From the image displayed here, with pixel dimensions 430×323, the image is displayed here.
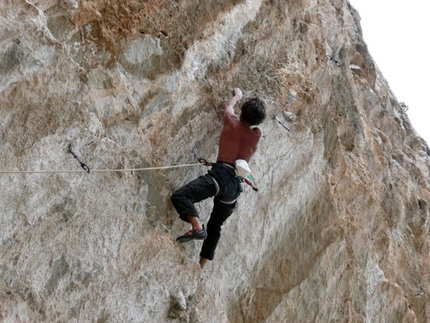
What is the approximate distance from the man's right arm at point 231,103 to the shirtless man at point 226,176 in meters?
0.02

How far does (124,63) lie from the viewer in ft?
20.9

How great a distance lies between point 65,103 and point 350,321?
6.77 m

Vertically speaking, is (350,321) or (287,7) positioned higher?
(287,7)

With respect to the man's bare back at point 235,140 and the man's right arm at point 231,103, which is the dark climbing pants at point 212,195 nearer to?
the man's bare back at point 235,140

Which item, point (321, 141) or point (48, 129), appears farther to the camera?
point (321, 141)

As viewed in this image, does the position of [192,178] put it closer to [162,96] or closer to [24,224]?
[162,96]

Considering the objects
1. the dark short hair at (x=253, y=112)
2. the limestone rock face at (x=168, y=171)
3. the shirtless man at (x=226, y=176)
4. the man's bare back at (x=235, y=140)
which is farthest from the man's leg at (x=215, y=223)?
the dark short hair at (x=253, y=112)

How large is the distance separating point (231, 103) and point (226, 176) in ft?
3.81

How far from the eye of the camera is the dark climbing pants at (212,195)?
6224 millimetres

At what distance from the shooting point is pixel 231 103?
23.4 feet

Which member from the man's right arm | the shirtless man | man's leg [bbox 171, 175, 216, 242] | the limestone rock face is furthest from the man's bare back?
the limestone rock face

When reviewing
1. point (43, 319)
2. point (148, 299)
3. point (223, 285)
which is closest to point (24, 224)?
point (43, 319)

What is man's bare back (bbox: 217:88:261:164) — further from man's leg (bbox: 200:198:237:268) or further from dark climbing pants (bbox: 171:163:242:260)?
man's leg (bbox: 200:198:237:268)

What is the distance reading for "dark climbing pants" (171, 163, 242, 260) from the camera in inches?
245
